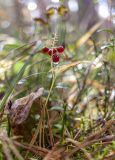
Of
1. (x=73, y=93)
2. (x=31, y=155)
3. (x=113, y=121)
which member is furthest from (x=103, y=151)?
(x=73, y=93)

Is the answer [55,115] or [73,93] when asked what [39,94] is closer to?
[55,115]

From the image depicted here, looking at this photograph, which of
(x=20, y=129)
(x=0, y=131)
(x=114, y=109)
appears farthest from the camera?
(x=114, y=109)

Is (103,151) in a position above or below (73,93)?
below

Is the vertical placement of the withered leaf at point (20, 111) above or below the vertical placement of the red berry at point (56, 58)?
below

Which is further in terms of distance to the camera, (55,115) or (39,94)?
(55,115)

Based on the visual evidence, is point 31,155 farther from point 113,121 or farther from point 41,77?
point 41,77

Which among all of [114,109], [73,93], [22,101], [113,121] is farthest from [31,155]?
[73,93]

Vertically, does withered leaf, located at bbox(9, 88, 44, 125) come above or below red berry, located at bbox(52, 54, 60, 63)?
below

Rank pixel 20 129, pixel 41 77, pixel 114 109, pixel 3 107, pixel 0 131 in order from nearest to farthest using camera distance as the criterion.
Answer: pixel 0 131
pixel 3 107
pixel 20 129
pixel 114 109
pixel 41 77

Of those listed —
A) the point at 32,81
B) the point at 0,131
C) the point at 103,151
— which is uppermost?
the point at 32,81

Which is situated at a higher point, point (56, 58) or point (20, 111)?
point (56, 58)
